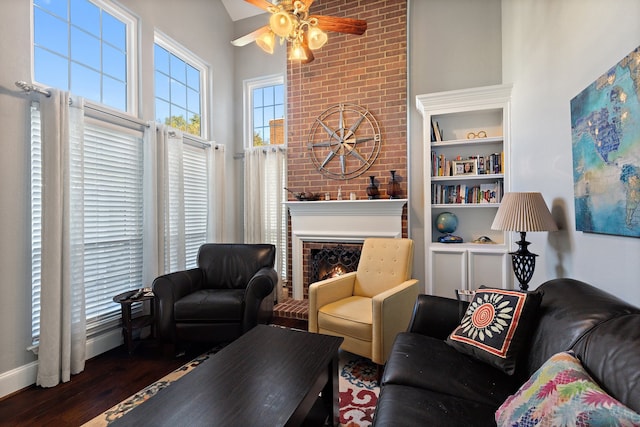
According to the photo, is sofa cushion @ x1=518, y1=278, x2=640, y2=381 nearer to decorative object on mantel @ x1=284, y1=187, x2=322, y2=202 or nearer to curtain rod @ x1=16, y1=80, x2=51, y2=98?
decorative object on mantel @ x1=284, y1=187, x2=322, y2=202

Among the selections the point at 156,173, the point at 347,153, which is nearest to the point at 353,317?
the point at 347,153

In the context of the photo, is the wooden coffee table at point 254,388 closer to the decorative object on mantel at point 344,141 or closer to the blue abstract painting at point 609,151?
the blue abstract painting at point 609,151

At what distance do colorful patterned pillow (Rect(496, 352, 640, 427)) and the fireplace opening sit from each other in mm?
2505

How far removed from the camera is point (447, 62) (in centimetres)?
320

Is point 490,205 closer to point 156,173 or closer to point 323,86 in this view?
point 323,86

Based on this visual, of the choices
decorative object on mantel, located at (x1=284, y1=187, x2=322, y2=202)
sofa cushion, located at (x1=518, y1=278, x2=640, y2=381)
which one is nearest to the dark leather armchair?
decorative object on mantel, located at (x1=284, y1=187, x2=322, y2=202)

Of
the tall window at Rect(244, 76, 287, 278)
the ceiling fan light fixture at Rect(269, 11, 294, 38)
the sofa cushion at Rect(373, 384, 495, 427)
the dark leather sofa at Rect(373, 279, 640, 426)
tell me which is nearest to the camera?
the dark leather sofa at Rect(373, 279, 640, 426)

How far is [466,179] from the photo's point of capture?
124 inches

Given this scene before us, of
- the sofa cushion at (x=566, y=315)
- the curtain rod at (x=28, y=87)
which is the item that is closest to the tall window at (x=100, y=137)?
the curtain rod at (x=28, y=87)

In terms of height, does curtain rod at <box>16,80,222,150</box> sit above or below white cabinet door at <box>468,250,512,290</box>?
above

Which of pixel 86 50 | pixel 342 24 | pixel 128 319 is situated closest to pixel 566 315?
pixel 342 24

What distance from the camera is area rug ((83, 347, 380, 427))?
1.69 meters

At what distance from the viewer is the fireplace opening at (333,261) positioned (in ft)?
11.5

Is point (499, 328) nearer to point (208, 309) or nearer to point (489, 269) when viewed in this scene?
point (489, 269)
